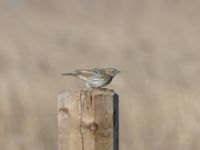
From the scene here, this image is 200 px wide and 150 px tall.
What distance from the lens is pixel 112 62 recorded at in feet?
44.4

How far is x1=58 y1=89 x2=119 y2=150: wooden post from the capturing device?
12.9ft

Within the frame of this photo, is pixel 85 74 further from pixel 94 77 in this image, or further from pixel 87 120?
pixel 87 120

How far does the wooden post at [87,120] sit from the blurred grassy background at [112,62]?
6.18 meters

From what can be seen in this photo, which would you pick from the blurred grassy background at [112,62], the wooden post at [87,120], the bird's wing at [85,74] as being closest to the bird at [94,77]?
the bird's wing at [85,74]

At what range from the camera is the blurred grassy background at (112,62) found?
1039 centimetres

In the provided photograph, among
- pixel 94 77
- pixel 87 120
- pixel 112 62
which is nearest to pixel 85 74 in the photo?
pixel 94 77

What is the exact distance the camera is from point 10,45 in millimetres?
13867

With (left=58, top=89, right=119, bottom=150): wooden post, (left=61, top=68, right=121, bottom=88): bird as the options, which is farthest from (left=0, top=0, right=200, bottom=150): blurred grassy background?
(left=58, top=89, right=119, bottom=150): wooden post

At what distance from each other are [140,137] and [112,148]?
20.9ft

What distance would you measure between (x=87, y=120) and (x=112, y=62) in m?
9.60

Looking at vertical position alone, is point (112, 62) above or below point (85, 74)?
above

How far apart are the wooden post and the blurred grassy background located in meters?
6.18

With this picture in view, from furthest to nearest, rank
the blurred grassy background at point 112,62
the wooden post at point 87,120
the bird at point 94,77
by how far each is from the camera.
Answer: the blurred grassy background at point 112,62
the bird at point 94,77
the wooden post at point 87,120

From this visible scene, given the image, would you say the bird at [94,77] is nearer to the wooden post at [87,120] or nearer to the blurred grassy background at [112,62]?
the wooden post at [87,120]
